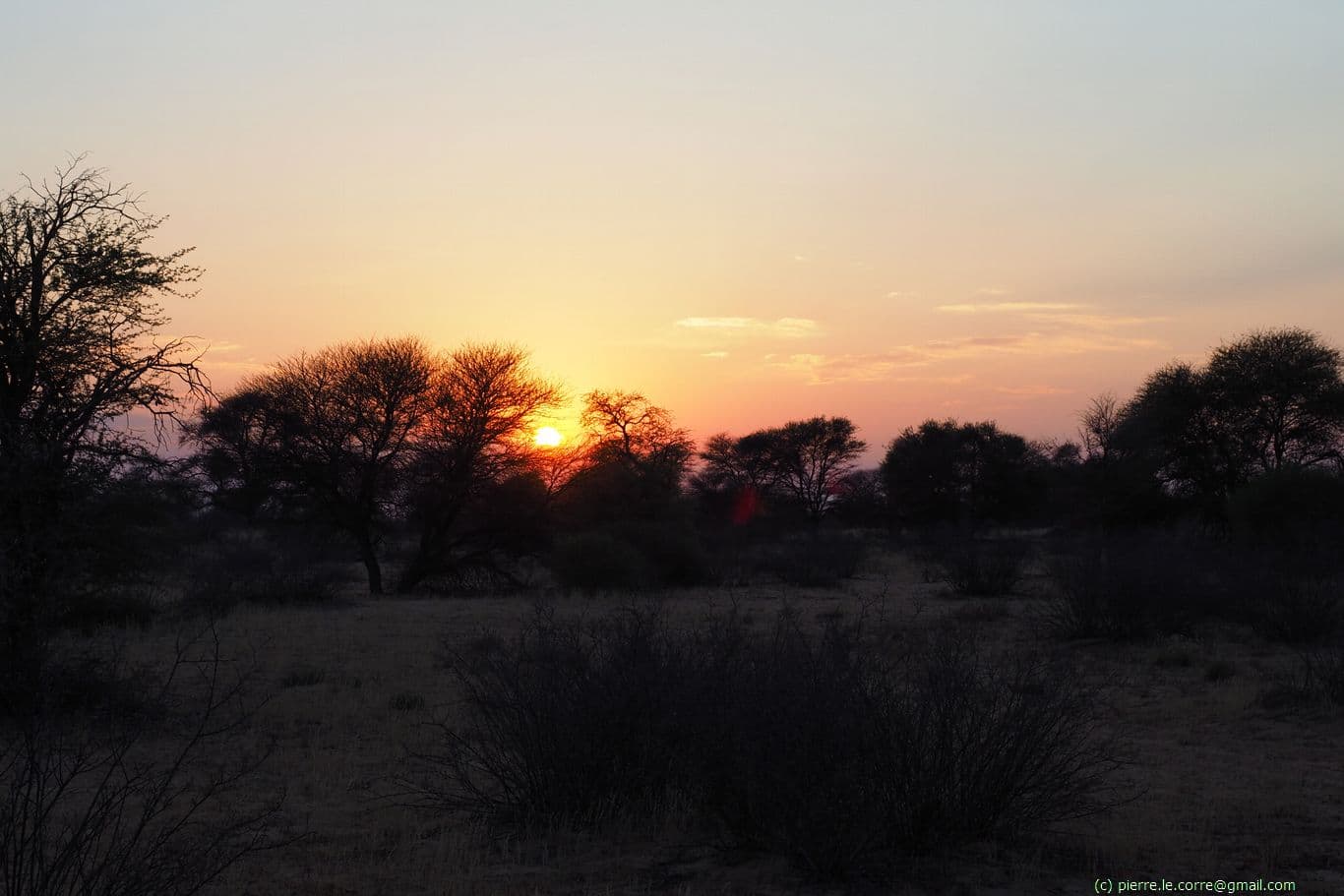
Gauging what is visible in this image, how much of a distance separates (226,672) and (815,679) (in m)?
10.9

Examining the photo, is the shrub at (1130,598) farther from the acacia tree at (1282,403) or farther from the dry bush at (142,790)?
the acacia tree at (1282,403)

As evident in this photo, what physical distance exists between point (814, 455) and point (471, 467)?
42907 millimetres

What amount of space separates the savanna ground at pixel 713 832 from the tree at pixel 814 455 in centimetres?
5181

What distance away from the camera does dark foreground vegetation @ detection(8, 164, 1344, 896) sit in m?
6.35

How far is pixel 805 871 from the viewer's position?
592cm

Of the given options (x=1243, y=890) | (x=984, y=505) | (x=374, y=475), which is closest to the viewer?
(x=1243, y=890)

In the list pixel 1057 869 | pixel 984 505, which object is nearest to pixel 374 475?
pixel 1057 869

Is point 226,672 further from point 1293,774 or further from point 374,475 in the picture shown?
point 374,475

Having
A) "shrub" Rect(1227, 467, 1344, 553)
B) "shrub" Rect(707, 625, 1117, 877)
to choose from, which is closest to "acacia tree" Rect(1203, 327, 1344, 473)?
"shrub" Rect(1227, 467, 1344, 553)

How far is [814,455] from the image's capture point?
7050 cm

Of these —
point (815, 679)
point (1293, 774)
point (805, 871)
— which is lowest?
point (1293, 774)

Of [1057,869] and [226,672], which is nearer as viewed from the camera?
[1057,869]

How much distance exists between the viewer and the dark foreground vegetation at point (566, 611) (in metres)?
6.35

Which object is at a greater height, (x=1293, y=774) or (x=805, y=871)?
(x=805, y=871)
